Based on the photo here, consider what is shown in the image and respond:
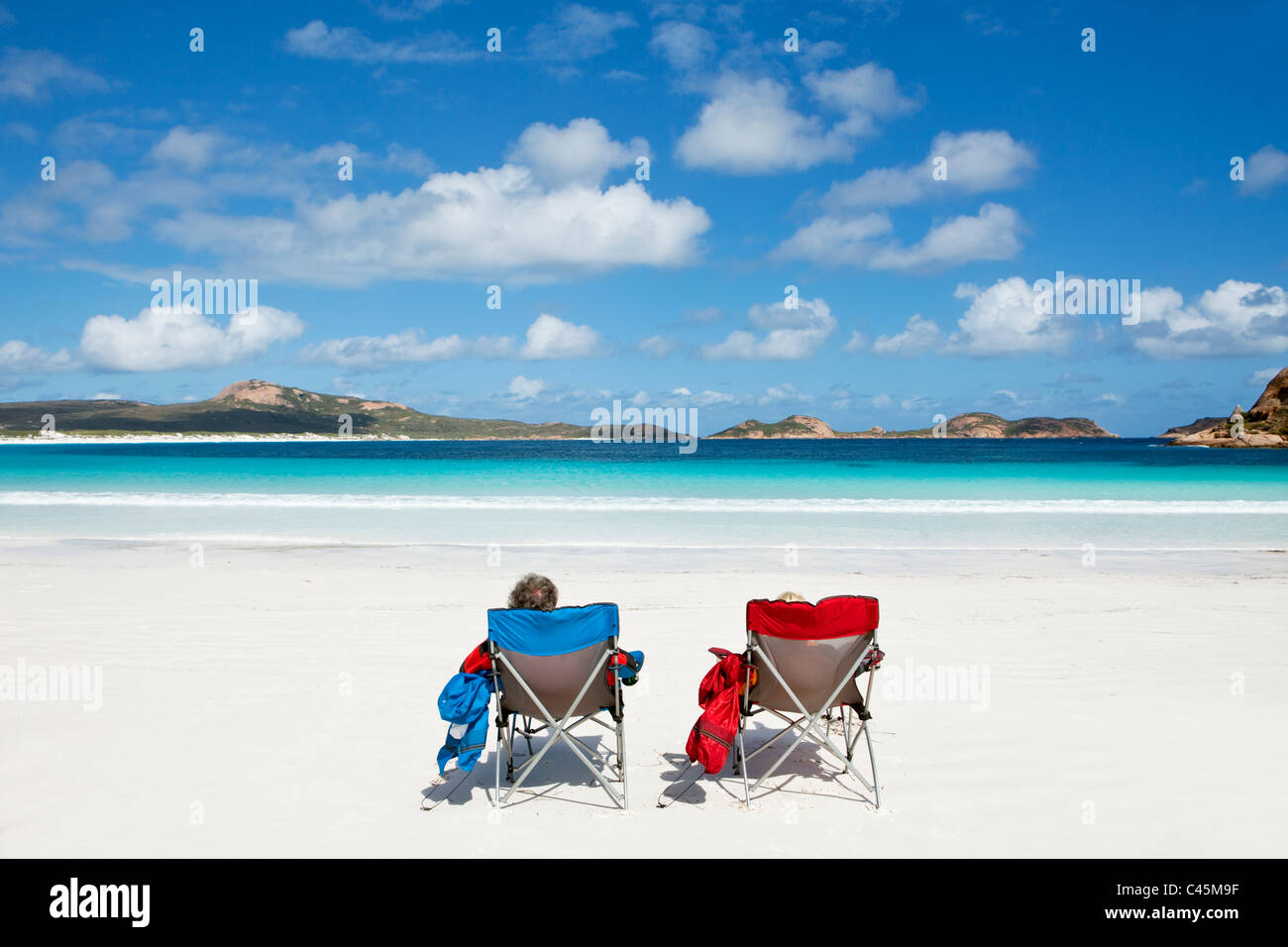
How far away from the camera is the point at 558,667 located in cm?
393

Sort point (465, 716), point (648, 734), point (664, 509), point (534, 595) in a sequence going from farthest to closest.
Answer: point (664, 509)
point (648, 734)
point (534, 595)
point (465, 716)

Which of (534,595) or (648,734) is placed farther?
(648,734)

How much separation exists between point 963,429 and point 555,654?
17626 centimetres

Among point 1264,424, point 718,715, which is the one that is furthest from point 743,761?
point 1264,424

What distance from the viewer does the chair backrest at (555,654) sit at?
3.85m

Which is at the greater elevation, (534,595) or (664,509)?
(534,595)

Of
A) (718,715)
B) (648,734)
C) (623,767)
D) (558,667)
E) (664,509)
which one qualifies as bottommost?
(648,734)

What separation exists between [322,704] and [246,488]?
29298 mm

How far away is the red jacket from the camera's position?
3891 millimetres

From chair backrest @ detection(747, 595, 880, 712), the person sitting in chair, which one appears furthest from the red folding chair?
the person sitting in chair

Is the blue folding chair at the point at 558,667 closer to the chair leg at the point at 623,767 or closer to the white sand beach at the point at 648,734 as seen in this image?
the chair leg at the point at 623,767

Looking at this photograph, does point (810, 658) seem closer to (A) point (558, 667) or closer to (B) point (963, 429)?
(A) point (558, 667)
